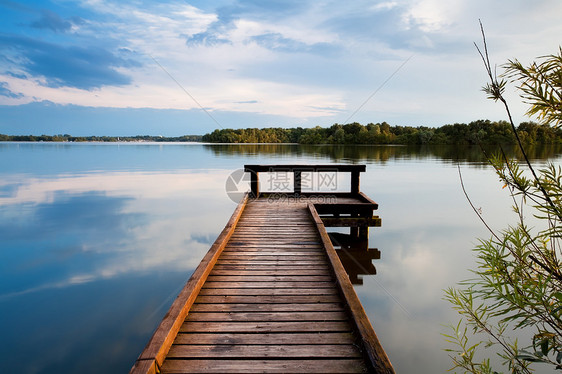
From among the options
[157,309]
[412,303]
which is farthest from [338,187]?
[157,309]

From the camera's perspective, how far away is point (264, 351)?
8.49 feet

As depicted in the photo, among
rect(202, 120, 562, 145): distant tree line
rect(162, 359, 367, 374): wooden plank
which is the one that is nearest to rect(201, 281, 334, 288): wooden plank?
rect(162, 359, 367, 374): wooden plank

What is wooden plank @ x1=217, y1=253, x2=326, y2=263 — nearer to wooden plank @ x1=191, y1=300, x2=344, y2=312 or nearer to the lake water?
wooden plank @ x1=191, y1=300, x2=344, y2=312

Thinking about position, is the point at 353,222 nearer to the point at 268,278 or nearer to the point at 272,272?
the point at 272,272

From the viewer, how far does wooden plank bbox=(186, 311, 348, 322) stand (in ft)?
10.0

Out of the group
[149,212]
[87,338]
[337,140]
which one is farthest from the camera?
[337,140]

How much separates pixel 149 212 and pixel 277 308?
1163cm

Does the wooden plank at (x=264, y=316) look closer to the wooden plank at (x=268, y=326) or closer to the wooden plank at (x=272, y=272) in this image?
the wooden plank at (x=268, y=326)

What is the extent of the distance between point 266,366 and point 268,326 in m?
0.52

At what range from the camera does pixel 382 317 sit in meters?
5.45

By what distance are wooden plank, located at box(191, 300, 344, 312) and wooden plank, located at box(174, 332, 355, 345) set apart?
1.37ft

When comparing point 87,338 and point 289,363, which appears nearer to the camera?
Answer: point 289,363

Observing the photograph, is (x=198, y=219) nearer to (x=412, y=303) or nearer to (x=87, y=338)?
(x=87, y=338)

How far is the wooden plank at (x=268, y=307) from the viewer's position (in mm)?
3236
